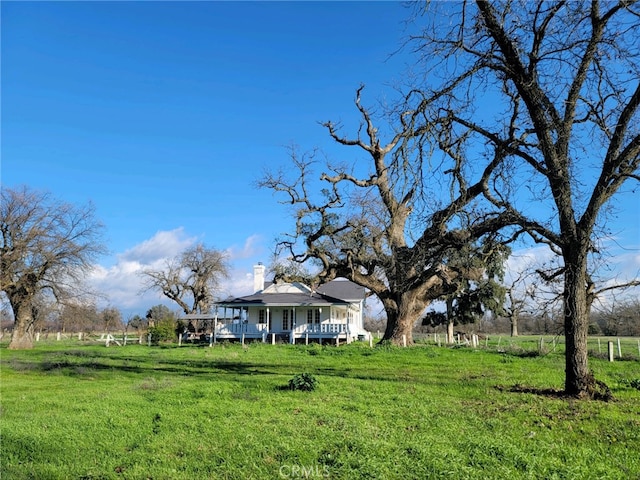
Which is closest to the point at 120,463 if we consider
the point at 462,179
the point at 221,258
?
the point at 462,179

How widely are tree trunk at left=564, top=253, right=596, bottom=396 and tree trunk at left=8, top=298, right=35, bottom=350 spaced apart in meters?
33.4

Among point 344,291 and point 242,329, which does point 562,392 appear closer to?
point 242,329

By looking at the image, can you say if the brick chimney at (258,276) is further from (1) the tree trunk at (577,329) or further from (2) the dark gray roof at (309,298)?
(1) the tree trunk at (577,329)

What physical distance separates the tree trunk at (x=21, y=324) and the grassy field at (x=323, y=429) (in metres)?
22.2

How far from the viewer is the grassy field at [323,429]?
18.6ft

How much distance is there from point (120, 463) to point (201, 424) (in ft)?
5.78

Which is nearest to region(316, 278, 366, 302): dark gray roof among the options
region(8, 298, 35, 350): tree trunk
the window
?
the window

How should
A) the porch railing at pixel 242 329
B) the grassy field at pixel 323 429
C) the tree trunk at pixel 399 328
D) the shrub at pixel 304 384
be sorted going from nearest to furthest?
the grassy field at pixel 323 429 → the shrub at pixel 304 384 → the tree trunk at pixel 399 328 → the porch railing at pixel 242 329

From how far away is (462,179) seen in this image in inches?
408

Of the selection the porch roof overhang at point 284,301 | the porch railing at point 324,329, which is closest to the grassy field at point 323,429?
the porch railing at point 324,329

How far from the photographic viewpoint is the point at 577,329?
9.80 meters

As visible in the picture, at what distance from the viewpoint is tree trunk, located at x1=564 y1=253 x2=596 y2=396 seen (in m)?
9.68

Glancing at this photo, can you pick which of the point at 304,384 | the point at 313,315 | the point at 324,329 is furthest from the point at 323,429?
the point at 313,315

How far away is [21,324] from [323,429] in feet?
109
